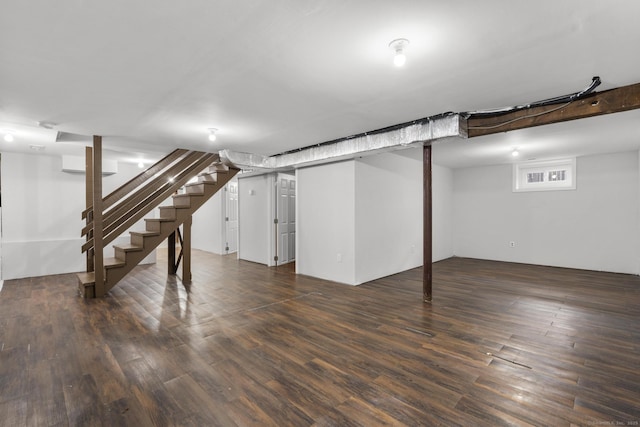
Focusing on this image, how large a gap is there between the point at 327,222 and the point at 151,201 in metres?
3.21

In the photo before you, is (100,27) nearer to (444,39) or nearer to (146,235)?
Result: (444,39)

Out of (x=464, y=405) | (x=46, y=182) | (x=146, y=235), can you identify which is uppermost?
(x=46, y=182)

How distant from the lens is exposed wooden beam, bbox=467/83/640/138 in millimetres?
2632

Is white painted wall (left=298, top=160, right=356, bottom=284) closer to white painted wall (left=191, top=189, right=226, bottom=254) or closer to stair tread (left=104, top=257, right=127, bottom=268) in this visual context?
stair tread (left=104, top=257, right=127, bottom=268)

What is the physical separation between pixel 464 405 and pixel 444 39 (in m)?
2.31

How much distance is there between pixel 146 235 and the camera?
4668mm

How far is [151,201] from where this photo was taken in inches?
214

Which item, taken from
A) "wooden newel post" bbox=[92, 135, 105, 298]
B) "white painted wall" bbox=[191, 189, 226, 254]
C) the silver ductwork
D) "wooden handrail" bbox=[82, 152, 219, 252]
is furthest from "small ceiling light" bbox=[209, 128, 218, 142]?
"white painted wall" bbox=[191, 189, 226, 254]

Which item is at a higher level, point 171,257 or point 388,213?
point 388,213

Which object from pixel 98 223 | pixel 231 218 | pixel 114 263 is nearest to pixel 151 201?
pixel 98 223

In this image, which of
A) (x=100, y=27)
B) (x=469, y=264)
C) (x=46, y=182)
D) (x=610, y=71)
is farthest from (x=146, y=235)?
(x=469, y=264)

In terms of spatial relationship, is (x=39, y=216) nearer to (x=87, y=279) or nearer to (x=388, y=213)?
(x=87, y=279)

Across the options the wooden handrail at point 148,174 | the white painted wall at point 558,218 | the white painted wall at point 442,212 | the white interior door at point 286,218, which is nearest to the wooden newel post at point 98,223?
the wooden handrail at point 148,174

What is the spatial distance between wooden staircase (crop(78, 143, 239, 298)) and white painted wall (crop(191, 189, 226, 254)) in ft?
7.45
